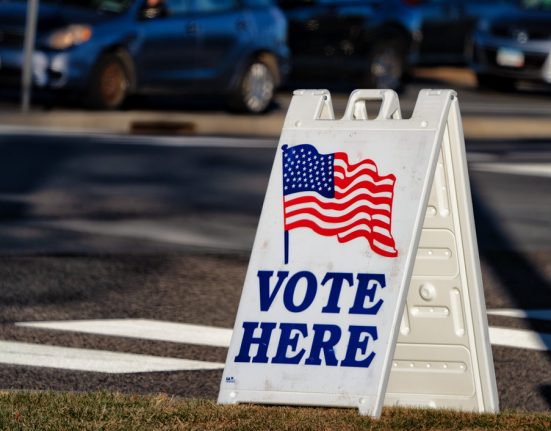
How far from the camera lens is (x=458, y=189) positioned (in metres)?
6.11

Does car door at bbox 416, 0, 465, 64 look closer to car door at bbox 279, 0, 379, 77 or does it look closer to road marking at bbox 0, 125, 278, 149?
car door at bbox 279, 0, 379, 77

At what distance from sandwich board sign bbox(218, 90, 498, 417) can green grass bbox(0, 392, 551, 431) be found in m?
0.07

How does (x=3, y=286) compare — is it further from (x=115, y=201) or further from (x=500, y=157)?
(x=500, y=157)

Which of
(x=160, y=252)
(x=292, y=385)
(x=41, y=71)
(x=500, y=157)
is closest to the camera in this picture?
(x=292, y=385)

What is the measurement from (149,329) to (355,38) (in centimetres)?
1346

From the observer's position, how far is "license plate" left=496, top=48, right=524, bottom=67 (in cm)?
2255

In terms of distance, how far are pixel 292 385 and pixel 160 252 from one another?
459cm

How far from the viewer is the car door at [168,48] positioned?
18469mm

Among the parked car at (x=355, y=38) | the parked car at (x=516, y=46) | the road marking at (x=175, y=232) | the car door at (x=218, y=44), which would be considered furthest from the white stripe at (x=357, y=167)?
the parked car at (x=516, y=46)

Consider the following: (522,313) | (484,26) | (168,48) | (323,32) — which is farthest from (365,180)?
(484,26)

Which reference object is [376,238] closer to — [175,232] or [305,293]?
[305,293]

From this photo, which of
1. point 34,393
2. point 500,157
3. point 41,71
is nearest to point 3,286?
point 34,393

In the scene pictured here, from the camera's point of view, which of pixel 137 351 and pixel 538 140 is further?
pixel 538 140

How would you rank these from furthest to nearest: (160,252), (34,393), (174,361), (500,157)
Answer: (500,157) → (160,252) → (174,361) → (34,393)
